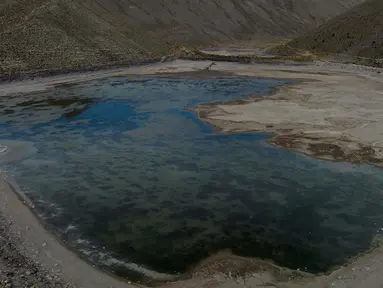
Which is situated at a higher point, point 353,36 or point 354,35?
point 354,35

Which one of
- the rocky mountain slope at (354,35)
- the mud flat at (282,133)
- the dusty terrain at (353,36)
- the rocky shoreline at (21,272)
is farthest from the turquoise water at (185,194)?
the rocky mountain slope at (354,35)

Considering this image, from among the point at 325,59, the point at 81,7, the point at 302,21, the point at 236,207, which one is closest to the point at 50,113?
the point at 236,207

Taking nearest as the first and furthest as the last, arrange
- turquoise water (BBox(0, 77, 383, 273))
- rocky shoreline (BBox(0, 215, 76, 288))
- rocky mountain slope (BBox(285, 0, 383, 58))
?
rocky shoreline (BBox(0, 215, 76, 288)) → turquoise water (BBox(0, 77, 383, 273)) → rocky mountain slope (BBox(285, 0, 383, 58))

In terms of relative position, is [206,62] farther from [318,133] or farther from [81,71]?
[318,133]

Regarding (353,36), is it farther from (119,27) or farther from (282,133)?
(282,133)

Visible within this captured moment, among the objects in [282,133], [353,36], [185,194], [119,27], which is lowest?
[185,194]

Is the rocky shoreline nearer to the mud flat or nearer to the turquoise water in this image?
the mud flat

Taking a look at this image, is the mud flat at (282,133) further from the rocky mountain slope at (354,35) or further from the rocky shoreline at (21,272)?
the rocky mountain slope at (354,35)

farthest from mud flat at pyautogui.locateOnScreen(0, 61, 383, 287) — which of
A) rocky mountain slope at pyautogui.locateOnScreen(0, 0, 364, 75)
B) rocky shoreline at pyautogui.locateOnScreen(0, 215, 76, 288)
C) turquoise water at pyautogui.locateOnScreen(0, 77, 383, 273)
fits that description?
rocky mountain slope at pyautogui.locateOnScreen(0, 0, 364, 75)

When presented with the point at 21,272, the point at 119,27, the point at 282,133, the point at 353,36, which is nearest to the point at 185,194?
the point at 21,272
